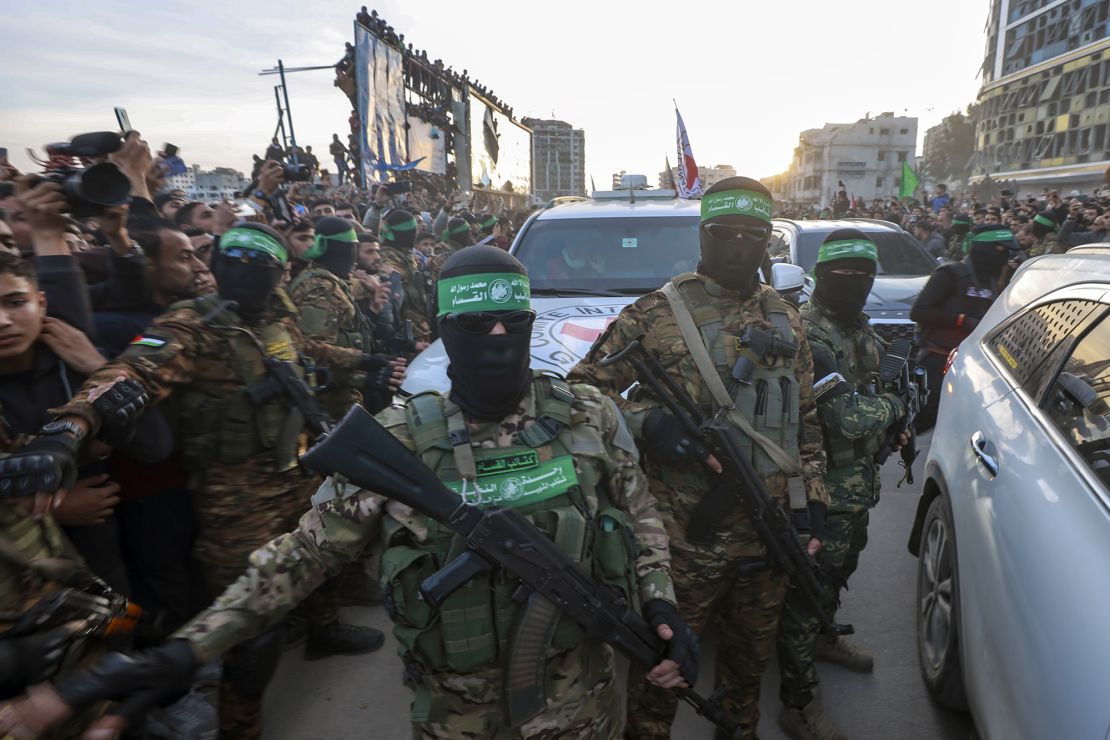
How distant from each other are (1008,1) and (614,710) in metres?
76.3

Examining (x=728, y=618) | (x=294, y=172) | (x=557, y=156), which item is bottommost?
(x=728, y=618)

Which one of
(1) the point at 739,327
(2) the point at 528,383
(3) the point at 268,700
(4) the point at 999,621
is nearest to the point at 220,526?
(3) the point at 268,700

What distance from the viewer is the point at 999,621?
1878 millimetres

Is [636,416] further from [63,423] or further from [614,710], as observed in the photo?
[63,423]

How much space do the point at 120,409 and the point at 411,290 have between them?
4.25 m

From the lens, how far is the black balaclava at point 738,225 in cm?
229

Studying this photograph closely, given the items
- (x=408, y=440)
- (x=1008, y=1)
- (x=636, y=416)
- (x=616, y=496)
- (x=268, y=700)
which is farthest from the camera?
(x=1008, y=1)

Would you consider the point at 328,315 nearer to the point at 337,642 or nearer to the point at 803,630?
the point at 337,642

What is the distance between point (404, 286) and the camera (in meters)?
6.04

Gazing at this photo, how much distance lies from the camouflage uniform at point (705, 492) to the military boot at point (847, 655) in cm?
Result: 76

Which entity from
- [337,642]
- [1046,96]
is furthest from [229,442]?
[1046,96]

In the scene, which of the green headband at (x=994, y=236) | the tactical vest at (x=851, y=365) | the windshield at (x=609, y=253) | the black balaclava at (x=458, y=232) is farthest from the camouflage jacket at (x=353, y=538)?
the black balaclava at (x=458, y=232)

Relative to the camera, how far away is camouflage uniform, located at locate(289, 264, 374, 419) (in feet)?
12.2

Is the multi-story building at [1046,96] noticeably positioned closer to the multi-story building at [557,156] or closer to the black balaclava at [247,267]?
the multi-story building at [557,156]
